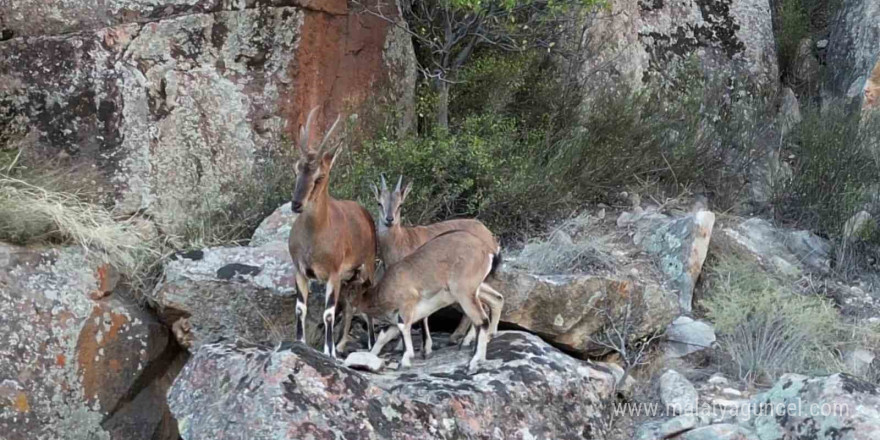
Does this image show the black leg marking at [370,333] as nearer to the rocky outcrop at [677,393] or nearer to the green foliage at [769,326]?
the rocky outcrop at [677,393]

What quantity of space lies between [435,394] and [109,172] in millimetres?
4517

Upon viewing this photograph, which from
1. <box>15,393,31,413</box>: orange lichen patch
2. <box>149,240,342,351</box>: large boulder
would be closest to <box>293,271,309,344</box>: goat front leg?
<box>149,240,342,351</box>: large boulder

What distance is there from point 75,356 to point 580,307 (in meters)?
3.90

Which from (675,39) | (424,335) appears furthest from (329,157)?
(675,39)

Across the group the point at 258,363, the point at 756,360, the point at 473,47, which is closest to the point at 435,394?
the point at 258,363

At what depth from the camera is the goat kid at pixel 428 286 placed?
25.1 feet

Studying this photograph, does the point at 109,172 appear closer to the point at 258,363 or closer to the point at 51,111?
the point at 51,111

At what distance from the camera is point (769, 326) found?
887 cm

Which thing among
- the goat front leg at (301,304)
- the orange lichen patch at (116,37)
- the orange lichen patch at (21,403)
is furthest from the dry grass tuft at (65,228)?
the goat front leg at (301,304)

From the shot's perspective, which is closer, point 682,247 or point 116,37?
point 116,37

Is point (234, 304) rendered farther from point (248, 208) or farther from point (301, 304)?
point (248, 208)

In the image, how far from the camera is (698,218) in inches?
395

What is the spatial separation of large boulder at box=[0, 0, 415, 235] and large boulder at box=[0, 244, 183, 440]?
4.15 feet

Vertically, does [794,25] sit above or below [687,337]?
above
